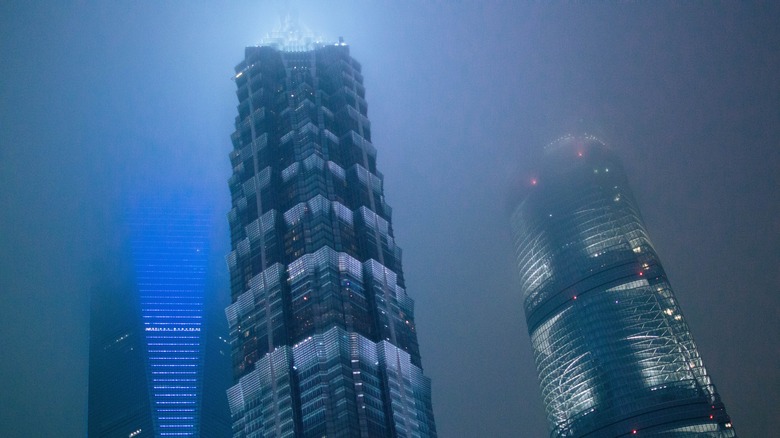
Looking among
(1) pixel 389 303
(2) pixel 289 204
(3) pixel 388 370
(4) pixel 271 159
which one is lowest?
(3) pixel 388 370

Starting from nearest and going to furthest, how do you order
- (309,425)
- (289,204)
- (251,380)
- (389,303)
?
(309,425) < (251,380) < (389,303) < (289,204)

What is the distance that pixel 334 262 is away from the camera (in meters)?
174

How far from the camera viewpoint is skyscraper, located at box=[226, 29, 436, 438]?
15650 cm

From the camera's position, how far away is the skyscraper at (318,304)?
15650 centimetres

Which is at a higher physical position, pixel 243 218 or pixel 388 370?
pixel 243 218

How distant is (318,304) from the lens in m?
168

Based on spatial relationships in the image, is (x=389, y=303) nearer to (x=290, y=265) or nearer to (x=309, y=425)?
(x=290, y=265)

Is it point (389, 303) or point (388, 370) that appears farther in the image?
point (389, 303)

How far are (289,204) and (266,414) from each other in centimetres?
4557

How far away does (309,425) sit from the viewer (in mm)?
153125

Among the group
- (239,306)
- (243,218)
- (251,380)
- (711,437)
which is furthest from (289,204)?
(711,437)

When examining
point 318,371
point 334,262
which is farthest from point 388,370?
point 334,262

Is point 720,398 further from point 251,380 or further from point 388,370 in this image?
point 251,380

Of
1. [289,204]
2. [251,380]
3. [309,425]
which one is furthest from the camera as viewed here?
[289,204]
